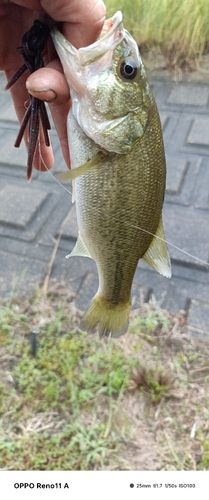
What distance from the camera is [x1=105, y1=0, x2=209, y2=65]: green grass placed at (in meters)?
3.05

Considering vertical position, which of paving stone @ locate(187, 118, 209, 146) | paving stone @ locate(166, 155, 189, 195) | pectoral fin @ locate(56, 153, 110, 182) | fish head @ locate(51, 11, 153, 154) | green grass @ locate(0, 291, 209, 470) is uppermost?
fish head @ locate(51, 11, 153, 154)

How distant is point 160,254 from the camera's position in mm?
911

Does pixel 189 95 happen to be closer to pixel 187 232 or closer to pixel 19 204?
pixel 187 232

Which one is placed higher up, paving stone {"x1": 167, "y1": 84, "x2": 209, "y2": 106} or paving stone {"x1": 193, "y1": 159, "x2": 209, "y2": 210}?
paving stone {"x1": 167, "y1": 84, "x2": 209, "y2": 106}

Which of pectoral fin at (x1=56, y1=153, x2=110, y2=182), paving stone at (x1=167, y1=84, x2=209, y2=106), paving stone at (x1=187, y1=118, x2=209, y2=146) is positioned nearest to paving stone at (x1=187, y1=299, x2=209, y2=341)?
pectoral fin at (x1=56, y1=153, x2=110, y2=182)

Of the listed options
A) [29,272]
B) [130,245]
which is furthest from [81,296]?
[130,245]

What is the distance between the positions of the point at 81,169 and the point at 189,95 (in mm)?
2309

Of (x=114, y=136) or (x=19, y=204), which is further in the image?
(x=19, y=204)

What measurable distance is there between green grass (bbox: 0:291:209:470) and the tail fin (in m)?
0.47

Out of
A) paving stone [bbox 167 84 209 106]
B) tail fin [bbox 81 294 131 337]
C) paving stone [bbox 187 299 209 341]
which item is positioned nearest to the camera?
tail fin [bbox 81 294 131 337]

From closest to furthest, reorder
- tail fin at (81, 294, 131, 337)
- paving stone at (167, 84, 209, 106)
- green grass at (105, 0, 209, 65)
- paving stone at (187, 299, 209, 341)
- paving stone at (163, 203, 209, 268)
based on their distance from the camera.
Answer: tail fin at (81, 294, 131, 337), paving stone at (187, 299, 209, 341), paving stone at (163, 203, 209, 268), paving stone at (167, 84, 209, 106), green grass at (105, 0, 209, 65)

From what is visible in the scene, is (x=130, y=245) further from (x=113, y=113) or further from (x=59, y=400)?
(x=59, y=400)

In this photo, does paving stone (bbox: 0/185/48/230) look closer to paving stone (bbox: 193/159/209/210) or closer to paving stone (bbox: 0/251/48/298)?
paving stone (bbox: 0/251/48/298)

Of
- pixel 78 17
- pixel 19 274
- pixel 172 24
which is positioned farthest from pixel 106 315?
pixel 172 24
